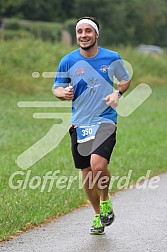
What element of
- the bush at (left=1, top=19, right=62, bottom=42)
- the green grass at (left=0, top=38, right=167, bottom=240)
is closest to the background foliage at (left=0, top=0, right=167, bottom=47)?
the bush at (left=1, top=19, right=62, bottom=42)

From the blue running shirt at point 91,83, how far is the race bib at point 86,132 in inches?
1.7

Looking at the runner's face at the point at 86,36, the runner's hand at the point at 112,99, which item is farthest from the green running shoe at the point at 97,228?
the runner's face at the point at 86,36

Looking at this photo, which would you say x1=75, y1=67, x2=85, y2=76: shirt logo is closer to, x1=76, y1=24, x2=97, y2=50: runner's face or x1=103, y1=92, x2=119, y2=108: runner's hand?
x1=76, y1=24, x2=97, y2=50: runner's face

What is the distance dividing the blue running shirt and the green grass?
1.44 meters

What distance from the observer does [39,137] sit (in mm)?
17047

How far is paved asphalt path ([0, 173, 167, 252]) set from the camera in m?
7.58

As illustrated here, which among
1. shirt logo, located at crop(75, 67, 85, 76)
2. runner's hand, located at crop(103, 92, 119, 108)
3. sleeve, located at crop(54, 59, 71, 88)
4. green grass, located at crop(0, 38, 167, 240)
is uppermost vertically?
shirt logo, located at crop(75, 67, 85, 76)

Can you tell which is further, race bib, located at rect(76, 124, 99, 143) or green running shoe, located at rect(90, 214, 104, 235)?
green running shoe, located at rect(90, 214, 104, 235)

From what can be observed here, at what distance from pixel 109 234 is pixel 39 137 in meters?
8.87

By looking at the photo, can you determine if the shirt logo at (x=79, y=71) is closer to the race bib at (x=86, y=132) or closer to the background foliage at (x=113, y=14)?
the race bib at (x=86, y=132)

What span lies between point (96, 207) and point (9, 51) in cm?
2012

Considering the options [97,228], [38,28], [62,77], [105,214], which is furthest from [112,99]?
[38,28]

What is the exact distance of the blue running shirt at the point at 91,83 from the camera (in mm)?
7984

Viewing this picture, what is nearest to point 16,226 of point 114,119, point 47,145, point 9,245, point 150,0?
point 9,245
